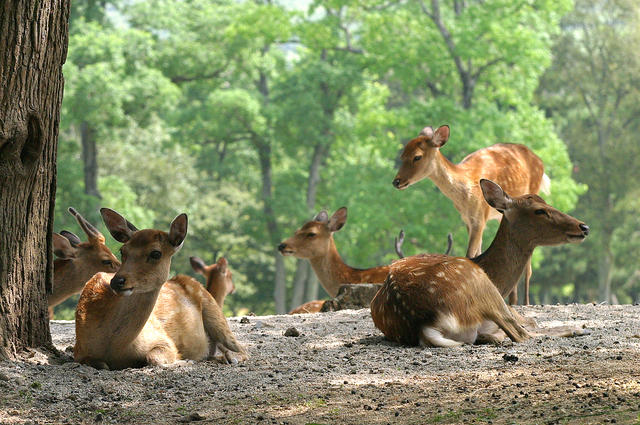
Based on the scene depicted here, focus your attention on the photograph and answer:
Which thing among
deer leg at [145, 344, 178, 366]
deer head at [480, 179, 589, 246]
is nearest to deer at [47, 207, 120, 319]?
deer leg at [145, 344, 178, 366]

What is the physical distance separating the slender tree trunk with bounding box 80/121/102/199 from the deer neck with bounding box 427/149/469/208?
1794 centimetres

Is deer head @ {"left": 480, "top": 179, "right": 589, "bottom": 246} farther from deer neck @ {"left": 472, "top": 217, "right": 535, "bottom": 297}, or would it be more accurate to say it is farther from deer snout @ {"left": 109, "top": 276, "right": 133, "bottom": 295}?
deer snout @ {"left": 109, "top": 276, "right": 133, "bottom": 295}

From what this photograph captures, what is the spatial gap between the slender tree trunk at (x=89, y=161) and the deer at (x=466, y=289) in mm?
21126

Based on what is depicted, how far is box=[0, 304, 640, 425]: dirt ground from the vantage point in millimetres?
4836

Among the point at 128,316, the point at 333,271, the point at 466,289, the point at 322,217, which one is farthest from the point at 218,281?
the point at 128,316

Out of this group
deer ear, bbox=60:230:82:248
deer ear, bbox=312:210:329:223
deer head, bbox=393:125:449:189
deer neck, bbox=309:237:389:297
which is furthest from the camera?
deer ear, bbox=312:210:329:223

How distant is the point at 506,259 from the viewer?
7.55m

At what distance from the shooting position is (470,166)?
1132 centimetres

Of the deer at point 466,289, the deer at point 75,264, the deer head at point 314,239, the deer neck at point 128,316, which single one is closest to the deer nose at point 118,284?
the deer neck at point 128,316

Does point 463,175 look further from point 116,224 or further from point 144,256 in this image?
point 144,256

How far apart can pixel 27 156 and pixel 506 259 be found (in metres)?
3.70

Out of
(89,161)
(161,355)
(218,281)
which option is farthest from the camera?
(89,161)

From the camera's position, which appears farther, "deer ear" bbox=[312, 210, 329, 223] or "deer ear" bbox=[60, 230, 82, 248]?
"deer ear" bbox=[312, 210, 329, 223]

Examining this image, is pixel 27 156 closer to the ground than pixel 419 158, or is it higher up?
closer to the ground
